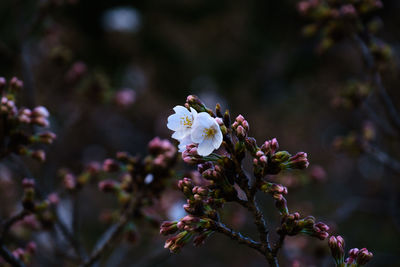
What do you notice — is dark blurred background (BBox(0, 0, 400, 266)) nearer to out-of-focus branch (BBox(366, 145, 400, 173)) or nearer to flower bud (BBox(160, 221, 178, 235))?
out-of-focus branch (BBox(366, 145, 400, 173))

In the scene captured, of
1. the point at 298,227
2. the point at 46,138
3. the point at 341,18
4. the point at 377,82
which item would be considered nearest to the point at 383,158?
the point at 377,82

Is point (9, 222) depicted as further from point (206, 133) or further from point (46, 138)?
point (206, 133)

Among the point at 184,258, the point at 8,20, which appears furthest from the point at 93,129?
the point at 184,258

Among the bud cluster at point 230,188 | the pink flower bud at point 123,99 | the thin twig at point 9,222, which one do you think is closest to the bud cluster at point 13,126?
the thin twig at point 9,222

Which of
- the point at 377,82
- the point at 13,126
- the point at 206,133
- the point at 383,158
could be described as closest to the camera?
the point at 206,133

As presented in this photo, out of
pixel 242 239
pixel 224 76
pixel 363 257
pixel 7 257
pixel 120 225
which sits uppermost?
pixel 224 76

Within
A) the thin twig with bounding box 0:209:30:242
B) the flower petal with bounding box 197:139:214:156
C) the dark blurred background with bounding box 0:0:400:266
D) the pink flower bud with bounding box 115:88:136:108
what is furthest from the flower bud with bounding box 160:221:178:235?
the dark blurred background with bounding box 0:0:400:266

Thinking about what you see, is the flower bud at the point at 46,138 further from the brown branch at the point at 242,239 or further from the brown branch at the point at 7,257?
the brown branch at the point at 242,239

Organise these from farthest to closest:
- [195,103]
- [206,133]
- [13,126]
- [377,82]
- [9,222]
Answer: [377,82], [13,126], [9,222], [195,103], [206,133]
